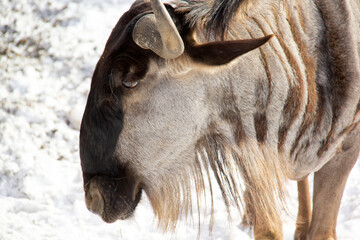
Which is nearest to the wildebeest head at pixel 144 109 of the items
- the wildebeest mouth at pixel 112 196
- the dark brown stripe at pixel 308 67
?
the wildebeest mouth at pixel 112 196

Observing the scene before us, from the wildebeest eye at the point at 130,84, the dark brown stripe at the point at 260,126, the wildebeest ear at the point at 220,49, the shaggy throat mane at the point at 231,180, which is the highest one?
the wildebeest ear at the point at 220,49

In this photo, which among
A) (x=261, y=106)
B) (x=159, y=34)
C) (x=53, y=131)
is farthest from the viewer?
(x=53, y=131)

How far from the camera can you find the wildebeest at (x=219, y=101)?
7.59 ft

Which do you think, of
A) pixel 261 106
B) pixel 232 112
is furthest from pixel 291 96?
pixel 232 112

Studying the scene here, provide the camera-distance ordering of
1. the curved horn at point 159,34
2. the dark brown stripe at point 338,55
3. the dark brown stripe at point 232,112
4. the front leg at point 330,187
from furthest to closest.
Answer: the front leg at point 330,187 < the dark brown stripe at point 338,55 < the dark brown stripe at point 232,112 < the curved horn at point 159,34

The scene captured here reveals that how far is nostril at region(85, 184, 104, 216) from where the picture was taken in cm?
249

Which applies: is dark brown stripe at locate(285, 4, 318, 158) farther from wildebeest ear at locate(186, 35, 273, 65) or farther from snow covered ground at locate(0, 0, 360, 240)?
snow covered ground at locate(0, 0, 360, 240)

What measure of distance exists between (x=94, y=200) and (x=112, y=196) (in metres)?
0.10

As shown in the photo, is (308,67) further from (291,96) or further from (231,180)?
(231,180)

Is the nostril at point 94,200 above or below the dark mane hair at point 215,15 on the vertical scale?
below

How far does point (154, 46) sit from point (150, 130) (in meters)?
0.43

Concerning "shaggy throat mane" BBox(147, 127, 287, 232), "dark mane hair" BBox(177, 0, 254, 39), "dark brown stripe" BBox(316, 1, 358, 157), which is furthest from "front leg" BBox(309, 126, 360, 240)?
"dark mane hair" BBox(177, 0, 254, 39)

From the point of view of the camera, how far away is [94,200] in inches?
99.6

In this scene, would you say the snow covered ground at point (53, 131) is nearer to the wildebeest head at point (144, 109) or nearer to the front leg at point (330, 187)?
the front leg at point (330, 187)
